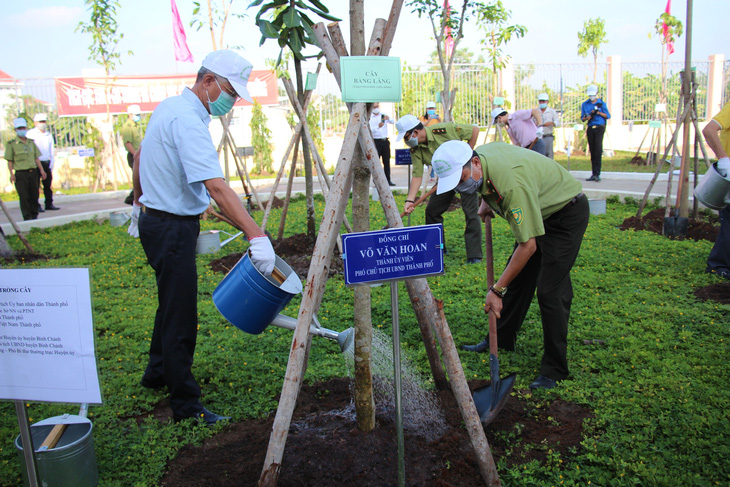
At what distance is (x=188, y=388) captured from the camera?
3000 mm

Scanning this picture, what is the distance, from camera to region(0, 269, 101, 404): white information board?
6.25ft

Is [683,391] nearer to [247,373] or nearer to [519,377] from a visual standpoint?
[519,377]

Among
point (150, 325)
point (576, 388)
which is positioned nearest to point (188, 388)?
point (150, 325)

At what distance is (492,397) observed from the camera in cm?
300

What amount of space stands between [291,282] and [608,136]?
19.0 m

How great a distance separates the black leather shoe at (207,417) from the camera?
304cm

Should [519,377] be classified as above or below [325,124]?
below

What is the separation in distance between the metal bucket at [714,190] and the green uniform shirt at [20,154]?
408 inches

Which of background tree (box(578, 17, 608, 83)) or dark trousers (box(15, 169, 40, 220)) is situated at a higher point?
background tree (box(578, 17, 608, 83))

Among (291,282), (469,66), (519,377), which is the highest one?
(469,66)

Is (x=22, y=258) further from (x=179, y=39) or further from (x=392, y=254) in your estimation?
(x=179, y=39)

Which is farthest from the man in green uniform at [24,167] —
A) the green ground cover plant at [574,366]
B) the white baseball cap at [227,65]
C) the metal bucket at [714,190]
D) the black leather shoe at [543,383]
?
the metal bucket at [714,190]

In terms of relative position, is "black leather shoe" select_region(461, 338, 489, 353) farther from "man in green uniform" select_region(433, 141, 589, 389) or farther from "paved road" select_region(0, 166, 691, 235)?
"paved road" select_region(0, 166, 691, 235)

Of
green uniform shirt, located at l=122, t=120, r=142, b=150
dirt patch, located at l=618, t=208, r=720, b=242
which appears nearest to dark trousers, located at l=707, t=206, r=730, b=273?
dirt patch, located at l=618, t=208, r=720, b=242
